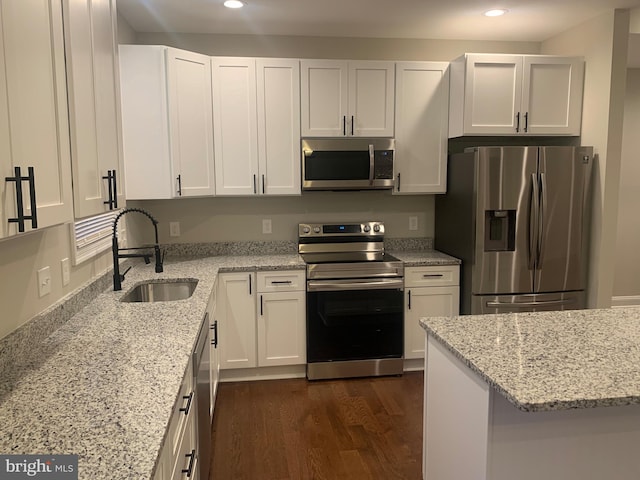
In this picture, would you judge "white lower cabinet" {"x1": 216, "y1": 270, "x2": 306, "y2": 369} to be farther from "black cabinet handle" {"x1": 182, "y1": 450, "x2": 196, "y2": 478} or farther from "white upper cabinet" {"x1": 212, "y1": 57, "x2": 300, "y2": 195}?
"black cabinet handle" {"x1": 182, "y1": 450, "x2": 196, "y2": 478}

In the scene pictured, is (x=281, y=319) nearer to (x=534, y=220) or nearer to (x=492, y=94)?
(x=534, y=220)

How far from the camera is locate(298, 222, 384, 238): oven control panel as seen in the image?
387cm

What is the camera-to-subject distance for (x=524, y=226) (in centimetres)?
336

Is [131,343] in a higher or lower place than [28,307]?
lower

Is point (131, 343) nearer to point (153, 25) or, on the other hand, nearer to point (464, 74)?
point (153, 25)

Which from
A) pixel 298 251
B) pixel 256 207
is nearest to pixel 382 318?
pixel 298 251

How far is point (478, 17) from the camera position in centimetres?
334

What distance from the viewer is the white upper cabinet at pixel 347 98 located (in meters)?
3.52

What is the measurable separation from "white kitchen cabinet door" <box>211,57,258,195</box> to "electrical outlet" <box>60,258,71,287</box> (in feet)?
5.01

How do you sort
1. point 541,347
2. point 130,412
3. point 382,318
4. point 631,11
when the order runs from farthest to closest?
point 382,318
point 631,11
point 541,347
point 130,412

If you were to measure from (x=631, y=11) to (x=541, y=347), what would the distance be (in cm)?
282

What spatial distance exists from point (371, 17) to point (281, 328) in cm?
228

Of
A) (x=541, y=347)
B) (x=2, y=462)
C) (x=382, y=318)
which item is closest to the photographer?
(x=2, y=462)

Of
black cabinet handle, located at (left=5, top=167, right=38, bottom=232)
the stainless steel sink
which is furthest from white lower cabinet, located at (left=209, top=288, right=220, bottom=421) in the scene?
black cabinet handle, located at (left=5, top=167, right=38, bottom=232)
